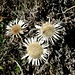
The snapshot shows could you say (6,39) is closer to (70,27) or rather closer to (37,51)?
(37,51)

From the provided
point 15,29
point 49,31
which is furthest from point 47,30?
point 15,29

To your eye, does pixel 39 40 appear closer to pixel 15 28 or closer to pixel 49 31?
pixel 49 31

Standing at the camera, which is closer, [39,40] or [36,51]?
[36,51]

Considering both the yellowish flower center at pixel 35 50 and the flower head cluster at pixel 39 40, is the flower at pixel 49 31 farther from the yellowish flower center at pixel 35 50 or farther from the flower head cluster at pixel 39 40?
the yellowish flower center at pixel 35 50

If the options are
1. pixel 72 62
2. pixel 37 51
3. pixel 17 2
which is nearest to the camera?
pixel 37 51

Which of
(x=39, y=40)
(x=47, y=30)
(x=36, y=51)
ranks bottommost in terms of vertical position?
(x=36, y=51)

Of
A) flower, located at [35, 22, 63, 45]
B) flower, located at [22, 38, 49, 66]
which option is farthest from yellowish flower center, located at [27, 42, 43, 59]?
flower, located at [35, 22, 63, 45]

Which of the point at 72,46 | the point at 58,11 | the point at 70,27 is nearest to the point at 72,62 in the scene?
the point at 72,46

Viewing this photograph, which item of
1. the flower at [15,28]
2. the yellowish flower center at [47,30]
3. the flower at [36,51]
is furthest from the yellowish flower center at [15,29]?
the yellowish flower center at [47,30]
